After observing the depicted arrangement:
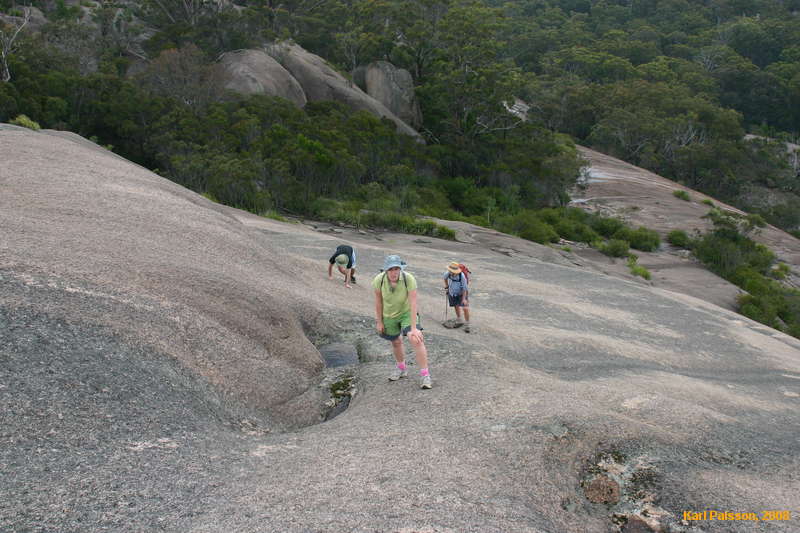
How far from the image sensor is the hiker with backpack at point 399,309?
7723 mm

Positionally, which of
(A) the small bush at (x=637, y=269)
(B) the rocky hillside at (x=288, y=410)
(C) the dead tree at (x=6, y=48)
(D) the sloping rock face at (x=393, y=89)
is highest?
(D) the sloping rock face at (x=393, y=89)

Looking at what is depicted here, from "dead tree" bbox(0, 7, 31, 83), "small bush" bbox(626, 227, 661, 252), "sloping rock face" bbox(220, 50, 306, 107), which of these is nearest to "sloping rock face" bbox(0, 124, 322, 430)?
"dead tree" bbox(0, 7, 31, 83)

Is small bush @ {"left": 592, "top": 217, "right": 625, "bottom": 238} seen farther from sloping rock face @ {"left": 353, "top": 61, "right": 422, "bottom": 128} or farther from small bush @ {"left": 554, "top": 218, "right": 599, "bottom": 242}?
sloping rock face @ {"left": 353, "top": 61, "right": 422, "bottom": 128}

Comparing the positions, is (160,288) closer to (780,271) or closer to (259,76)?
(259,76)

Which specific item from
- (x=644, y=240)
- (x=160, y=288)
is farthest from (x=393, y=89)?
(x=160, y=288)

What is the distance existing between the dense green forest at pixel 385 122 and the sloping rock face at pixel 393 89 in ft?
3.95

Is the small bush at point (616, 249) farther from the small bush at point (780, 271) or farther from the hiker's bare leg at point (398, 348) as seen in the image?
the hiker's bare leg at point (398, 348)

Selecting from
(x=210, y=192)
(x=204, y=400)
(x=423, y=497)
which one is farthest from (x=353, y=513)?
(x=210, y=192)

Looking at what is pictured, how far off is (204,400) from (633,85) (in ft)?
253

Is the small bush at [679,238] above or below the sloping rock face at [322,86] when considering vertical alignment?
below

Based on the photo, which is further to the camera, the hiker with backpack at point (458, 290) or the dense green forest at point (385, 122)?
the dense green forest at point (385, 122)

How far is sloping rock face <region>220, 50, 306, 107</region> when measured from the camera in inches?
1678

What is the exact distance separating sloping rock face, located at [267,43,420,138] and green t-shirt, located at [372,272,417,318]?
134 feet

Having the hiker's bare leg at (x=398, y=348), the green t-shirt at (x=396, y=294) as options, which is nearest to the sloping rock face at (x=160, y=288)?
the hiker's bare leg at (x=398, y=348)
